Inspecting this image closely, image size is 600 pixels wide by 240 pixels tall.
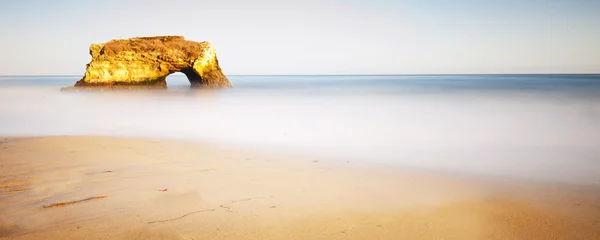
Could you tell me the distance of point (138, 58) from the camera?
29.2 meters

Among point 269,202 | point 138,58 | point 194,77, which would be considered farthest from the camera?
point 194,77

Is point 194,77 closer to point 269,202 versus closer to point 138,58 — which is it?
point 138,58

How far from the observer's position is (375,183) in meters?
4.23

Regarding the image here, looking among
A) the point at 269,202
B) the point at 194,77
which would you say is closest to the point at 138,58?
the point at 194,77

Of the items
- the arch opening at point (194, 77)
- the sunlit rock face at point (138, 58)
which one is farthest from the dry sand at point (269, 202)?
the arch opening at point (194, 77)

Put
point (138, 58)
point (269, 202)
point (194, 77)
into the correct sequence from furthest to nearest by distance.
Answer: point (194, 77) → point (138, 58) → point (269, 202)

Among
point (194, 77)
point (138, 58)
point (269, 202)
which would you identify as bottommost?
point (269, 202)

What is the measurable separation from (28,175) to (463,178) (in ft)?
15.6

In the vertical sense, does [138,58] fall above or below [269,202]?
above

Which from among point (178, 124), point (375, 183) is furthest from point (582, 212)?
point (178, 124)

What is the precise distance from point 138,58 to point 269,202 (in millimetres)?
28708

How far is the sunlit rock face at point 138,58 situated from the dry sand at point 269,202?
81.6 feet

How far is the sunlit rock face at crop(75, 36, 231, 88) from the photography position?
2870 centimetres

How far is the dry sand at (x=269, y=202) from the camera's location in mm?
2861
